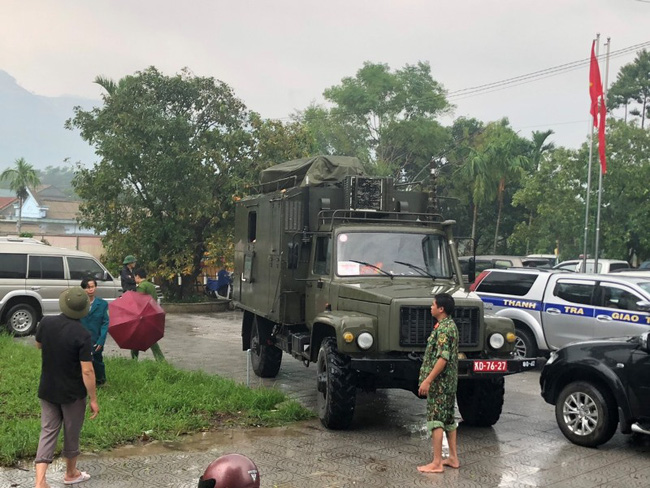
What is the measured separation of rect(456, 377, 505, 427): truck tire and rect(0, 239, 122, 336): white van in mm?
10107

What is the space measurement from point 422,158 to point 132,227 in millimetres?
35009

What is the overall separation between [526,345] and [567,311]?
0.95m

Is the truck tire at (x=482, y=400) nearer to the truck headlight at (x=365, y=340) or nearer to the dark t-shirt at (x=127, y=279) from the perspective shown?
the truck headlight at (x=365, y=340)

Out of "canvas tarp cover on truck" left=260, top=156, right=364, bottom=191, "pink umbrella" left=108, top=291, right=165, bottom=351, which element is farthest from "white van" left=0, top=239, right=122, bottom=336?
"canvas tarp cover on truck" left=260, top=156, right=364, bottom=191

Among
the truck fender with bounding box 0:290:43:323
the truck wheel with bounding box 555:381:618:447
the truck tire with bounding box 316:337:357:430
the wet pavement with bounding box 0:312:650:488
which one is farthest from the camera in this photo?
the truck fender with bounding box 0:290:43:323

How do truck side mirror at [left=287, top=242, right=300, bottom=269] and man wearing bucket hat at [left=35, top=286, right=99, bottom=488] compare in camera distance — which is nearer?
man wearing bucket hat at [left=35, top=286, right=99, bottom=488]

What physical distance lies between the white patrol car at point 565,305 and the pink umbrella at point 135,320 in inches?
242

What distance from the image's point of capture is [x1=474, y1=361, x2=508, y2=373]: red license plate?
8023 millimetres

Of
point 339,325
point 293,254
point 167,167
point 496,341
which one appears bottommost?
point 496,341

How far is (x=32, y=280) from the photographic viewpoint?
55.0ft

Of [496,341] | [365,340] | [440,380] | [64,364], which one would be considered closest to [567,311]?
[496,341]

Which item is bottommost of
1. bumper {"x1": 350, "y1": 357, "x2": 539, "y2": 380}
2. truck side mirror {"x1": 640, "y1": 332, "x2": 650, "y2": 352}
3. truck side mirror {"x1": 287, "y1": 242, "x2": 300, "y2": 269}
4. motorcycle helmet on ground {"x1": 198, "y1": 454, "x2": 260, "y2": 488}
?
bumper {"x1": 350, "y1": 357, "x2": 539, "y2": 380}

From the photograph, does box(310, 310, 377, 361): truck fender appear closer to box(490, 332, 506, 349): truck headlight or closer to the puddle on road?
the puddle on road

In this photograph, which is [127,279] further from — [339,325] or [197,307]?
[339,325]
